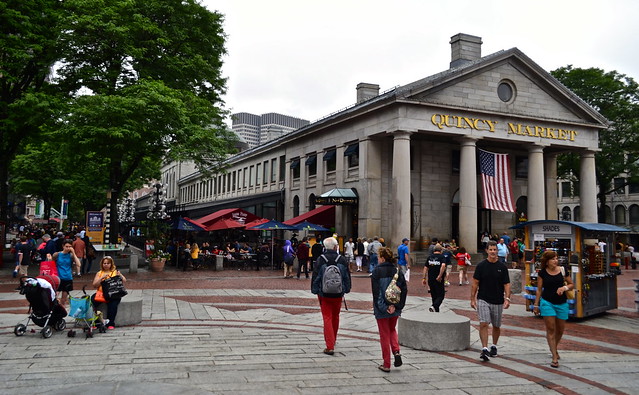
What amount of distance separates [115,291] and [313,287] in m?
4.35

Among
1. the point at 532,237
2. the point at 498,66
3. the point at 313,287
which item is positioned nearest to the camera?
the point at 313,287

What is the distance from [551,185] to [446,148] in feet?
35.4

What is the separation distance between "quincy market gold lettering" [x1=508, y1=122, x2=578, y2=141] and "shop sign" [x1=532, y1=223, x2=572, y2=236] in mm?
22364

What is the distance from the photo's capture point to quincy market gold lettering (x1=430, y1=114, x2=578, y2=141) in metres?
31.7

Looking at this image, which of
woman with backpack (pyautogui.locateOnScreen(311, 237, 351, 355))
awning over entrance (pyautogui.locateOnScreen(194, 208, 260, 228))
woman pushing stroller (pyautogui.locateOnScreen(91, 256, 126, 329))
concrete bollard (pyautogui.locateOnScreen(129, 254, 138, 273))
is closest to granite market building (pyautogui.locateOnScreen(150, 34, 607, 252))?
awning over entrance (pyautogui.locateOnScreen(194, 208, 260, 228))

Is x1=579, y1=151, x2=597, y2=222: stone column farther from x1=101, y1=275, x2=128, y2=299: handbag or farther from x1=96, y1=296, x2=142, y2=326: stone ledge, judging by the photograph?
x1=101, y1=275, x2=128, y2=299: handbag

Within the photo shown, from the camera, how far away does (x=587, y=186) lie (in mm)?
37844

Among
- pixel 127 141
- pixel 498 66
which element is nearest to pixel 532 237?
pixel 127 141

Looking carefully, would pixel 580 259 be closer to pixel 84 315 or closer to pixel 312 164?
pixel 84 315

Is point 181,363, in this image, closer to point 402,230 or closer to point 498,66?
point 402,230

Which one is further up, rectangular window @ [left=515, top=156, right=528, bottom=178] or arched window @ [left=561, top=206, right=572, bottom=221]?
rectangular window @ [left=515, top=156, right=528, bottom=178]

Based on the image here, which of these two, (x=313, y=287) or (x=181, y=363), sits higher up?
(x=313, y=287)

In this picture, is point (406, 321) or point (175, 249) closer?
point (406, 321)

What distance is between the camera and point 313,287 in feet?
26.9
